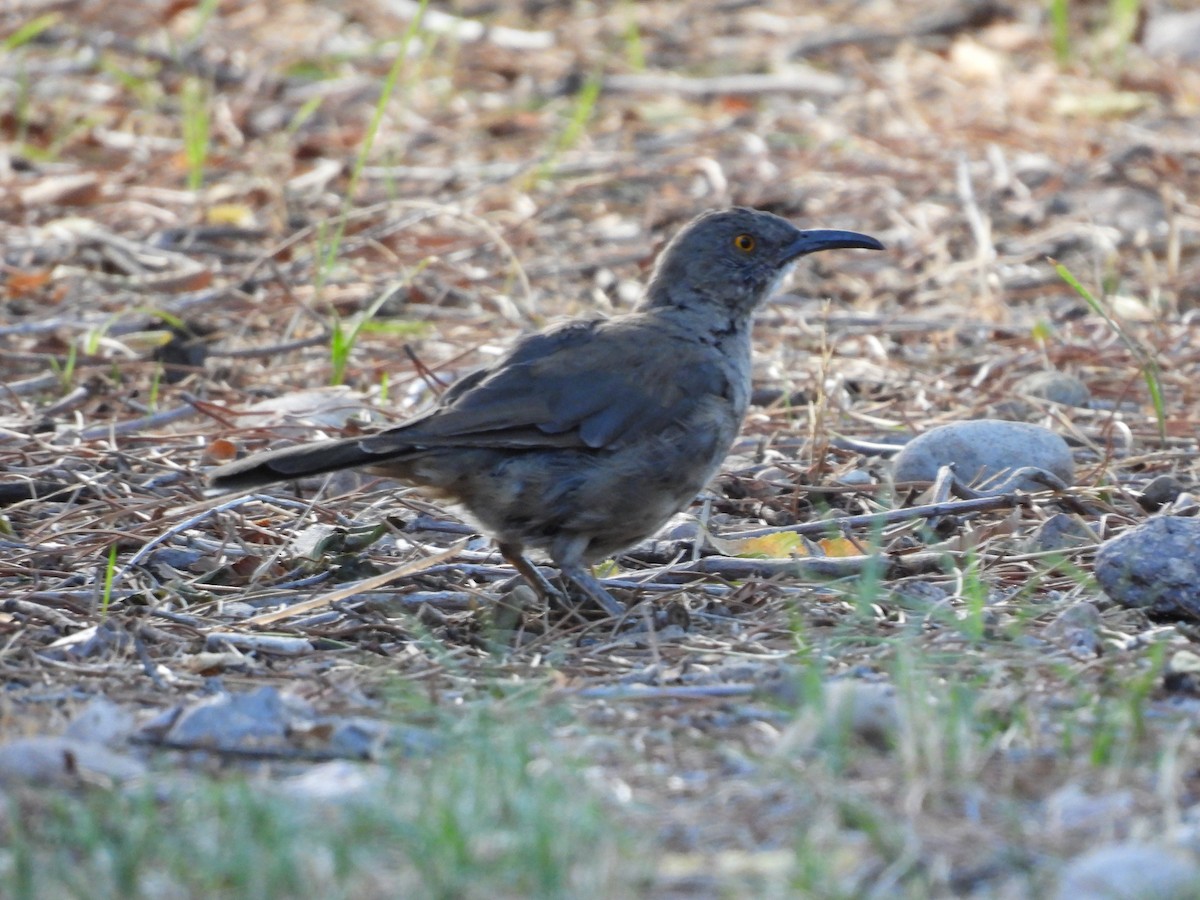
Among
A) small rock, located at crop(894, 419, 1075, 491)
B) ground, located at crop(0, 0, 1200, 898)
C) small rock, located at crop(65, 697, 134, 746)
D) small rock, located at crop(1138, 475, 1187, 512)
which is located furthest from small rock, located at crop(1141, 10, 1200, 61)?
small rock, located at crop(65, 697, 134, 746)

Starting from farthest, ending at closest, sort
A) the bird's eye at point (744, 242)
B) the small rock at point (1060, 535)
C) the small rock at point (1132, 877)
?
the bird's eye at point (744, 242) → the small rock at point (1060, 535) → the small rock at point (1132, 877)

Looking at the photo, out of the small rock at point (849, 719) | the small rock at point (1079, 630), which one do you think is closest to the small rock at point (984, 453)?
the small rock at point (1079, 630)

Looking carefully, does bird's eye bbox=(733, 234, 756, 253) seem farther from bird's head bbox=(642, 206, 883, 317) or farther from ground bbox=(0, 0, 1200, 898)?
ground bbox=(0, 0, 1200, 898)

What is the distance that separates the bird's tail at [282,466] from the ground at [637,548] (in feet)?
1.09

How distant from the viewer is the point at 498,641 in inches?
168

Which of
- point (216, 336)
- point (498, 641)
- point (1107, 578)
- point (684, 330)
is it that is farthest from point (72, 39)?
point (1107, 578)

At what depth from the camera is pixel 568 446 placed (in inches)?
177

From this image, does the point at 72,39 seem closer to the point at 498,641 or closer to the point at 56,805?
the point at 498,641

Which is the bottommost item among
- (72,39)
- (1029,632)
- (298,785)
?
(72,39)

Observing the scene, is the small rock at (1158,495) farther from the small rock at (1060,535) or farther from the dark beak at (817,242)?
the dark beak at (817,242)

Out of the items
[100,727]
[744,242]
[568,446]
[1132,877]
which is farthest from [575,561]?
[1132,877]

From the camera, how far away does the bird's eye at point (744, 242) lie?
5.32 metres

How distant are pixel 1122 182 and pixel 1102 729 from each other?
6131 mm

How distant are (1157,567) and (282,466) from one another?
2008 millimetres
